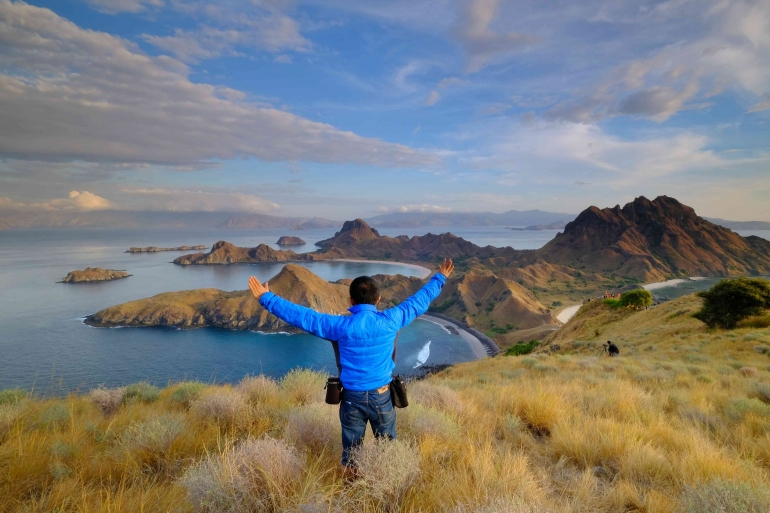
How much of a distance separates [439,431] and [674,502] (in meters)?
2.42

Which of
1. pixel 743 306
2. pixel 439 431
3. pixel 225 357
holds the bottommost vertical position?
pixel 225 357

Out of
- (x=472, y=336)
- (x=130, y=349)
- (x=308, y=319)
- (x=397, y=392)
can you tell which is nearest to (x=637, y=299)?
(x=397, y=392)

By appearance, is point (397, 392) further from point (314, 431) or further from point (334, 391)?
point (314, 431)

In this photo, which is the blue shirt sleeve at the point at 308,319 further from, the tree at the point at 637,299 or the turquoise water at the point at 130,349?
the turquoise water at the point at 130,349

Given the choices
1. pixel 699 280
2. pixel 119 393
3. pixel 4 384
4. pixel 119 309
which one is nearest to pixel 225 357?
pixel 4 384

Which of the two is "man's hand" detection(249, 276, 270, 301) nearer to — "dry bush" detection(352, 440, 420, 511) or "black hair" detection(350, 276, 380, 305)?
"black hair" detection(350, 276, 380, 305)

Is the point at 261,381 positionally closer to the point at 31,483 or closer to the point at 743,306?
the point at 31,483

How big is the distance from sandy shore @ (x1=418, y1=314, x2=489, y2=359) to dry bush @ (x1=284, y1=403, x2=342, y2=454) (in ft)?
220

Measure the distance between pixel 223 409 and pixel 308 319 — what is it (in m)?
3.49

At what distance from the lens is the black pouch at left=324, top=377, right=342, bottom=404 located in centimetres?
345

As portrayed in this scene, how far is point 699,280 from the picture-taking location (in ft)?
481

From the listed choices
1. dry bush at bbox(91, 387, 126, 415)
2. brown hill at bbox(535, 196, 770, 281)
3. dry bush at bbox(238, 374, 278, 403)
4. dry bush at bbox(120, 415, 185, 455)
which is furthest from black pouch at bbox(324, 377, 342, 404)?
brown hill at bbox(535, 196, 770, 281)

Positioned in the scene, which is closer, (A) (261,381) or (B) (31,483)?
(B) (31,483)

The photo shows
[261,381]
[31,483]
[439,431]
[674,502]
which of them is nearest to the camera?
[674,502]
